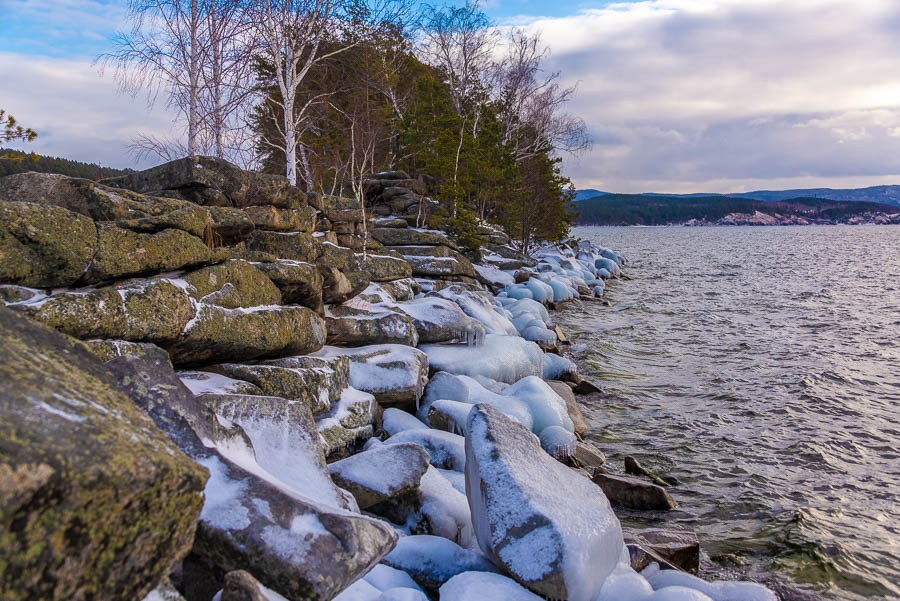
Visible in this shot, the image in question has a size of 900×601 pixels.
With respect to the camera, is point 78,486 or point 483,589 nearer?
point 78,486

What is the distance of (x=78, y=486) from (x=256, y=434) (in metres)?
2.12

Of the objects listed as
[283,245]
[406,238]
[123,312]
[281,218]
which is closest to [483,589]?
[123,312]

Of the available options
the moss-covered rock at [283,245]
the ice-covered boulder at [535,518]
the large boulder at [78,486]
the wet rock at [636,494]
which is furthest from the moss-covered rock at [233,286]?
the wet rock at [636,494]

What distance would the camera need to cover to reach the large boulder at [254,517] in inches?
104

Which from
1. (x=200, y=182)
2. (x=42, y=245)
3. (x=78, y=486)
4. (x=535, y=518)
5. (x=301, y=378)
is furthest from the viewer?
(x=200, y=182)

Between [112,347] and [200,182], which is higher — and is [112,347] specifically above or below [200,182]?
below

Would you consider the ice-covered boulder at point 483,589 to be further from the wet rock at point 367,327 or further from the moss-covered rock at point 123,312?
the wet rock at point 367,327

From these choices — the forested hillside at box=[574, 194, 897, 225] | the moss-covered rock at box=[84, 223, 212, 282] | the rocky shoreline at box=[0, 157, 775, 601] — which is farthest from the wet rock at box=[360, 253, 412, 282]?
the forested hillside at box=[574, 194, 897, 225]

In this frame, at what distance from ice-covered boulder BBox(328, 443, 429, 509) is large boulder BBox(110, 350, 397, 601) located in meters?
0.75

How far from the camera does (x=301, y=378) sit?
5.46m

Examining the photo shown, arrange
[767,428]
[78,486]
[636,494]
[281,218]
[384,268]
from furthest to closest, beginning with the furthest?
1. [384,268]
2. [767,428]
3. [281,218]
4. [636,494]
5. [78,486]

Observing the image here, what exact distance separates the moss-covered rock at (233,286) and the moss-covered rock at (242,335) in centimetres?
17

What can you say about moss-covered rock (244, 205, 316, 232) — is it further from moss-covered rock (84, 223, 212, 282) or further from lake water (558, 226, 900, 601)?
lake water (558, 226, 900, 601)

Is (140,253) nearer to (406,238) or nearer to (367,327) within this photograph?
(367,327)
